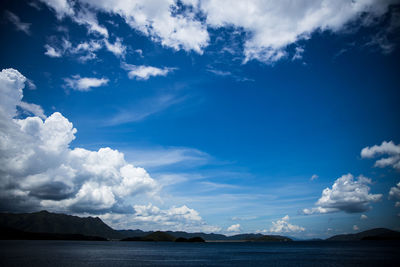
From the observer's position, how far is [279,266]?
86.9 m

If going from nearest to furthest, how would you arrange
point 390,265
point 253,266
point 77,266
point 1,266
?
1. point 1,266
2. point 77,266
3. point 390,265
4. point 253,266

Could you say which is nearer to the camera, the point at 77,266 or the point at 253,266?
the point at 77,266

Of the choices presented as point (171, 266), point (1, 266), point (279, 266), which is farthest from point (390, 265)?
point (1, 266)

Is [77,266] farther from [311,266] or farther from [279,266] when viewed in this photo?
[311,266]

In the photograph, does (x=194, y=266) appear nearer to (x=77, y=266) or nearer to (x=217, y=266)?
(x=217, y=266)

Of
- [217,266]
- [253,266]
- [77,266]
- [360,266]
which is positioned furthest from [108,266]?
[360,266]

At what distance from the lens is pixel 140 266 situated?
81.4 meters

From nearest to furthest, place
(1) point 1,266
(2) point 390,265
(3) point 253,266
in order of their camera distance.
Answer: (1) point 1,266 → (2) point 390,265 → (3) point 253,266

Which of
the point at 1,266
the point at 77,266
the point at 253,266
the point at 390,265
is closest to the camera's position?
the point at 1,266

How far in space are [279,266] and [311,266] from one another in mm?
10784

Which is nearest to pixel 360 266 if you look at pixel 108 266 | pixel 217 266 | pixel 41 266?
pixel 217 266

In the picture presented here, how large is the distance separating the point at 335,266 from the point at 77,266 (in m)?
86.3

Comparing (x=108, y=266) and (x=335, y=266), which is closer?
(x=108, y=266)

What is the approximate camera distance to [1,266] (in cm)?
7000
